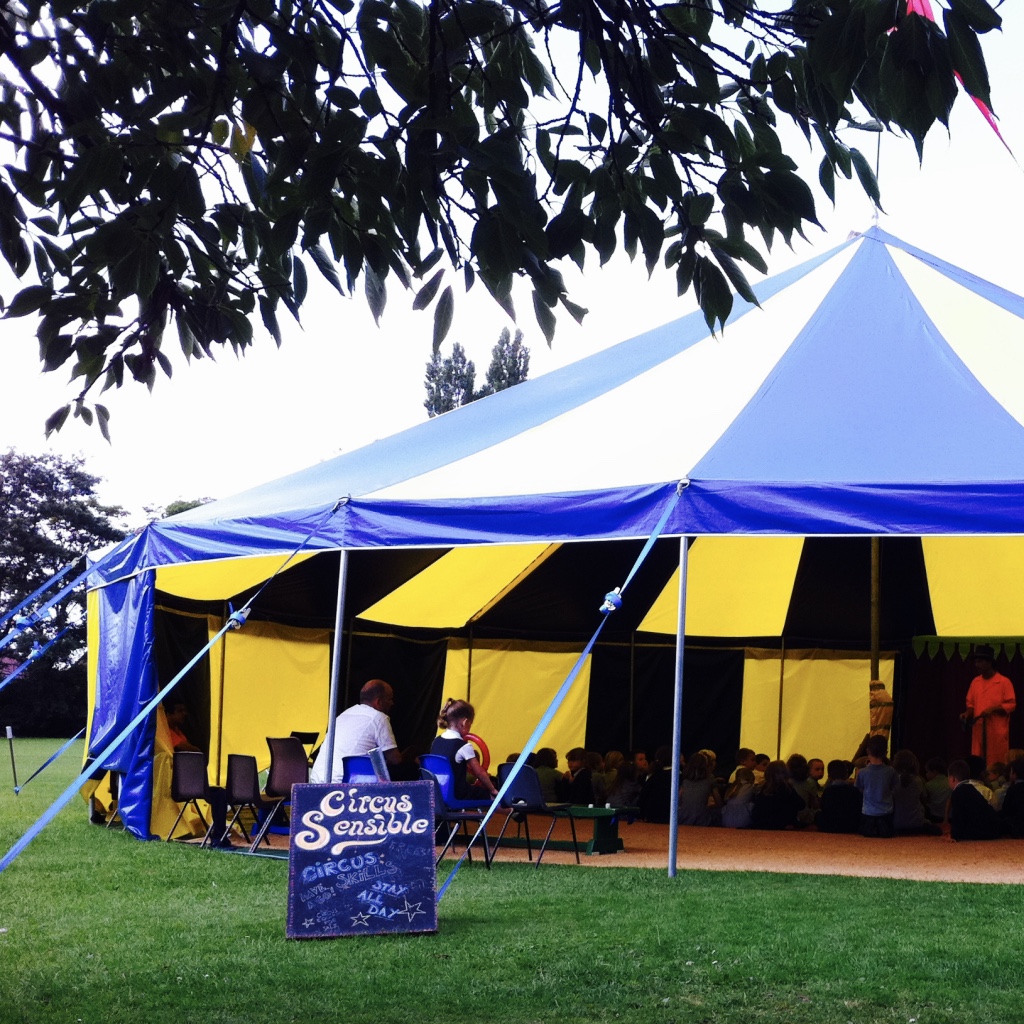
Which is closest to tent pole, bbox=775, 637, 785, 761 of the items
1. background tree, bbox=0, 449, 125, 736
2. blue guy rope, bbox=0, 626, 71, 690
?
blue guy rope, bbox=0, 626, 71, 690

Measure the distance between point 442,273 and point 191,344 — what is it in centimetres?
115

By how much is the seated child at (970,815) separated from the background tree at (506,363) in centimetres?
3599

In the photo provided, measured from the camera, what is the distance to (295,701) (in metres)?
12.0

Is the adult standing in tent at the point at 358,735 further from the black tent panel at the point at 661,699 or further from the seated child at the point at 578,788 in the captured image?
the black tent panel at the point at 661,699

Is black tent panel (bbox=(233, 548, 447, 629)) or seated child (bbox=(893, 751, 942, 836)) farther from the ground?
black tent panel (bbox=(233, 548, 447, 629))

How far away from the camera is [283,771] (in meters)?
8.50

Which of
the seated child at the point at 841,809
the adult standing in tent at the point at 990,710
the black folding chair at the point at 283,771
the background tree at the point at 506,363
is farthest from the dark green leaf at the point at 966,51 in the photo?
the background tree at the point at 506,363

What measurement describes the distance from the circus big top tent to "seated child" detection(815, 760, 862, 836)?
2.27 m

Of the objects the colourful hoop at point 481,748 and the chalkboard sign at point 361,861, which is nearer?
the chalkboard sign at point 361,861

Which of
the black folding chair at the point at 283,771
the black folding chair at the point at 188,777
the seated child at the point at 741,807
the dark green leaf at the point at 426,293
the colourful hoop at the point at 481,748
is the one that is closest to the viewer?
the dark green leaf at the point at 426,293

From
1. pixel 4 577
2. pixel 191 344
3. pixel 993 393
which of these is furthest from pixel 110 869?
pixel 4 577

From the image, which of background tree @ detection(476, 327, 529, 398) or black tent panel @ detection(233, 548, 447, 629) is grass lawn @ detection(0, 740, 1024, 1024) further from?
background tree @ detection(476, 327, 529, 398)

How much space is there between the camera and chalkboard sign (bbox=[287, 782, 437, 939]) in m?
5.46

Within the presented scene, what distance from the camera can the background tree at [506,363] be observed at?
148 ft
